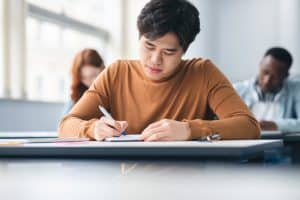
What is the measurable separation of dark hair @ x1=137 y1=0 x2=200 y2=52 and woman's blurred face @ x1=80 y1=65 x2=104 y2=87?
68.2 inches

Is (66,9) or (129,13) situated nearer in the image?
(66,9)

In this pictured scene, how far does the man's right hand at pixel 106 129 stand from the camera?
1581 mm

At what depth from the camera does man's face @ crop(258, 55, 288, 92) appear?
11.4 feet

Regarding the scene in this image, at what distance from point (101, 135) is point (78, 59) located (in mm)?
2095

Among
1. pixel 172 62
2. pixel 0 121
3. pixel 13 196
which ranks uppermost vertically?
pixel 172 62

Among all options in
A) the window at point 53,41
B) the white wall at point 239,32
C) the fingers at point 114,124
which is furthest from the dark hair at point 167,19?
the white wall at point 239,32

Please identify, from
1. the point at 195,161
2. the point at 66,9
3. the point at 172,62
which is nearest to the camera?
the point at 195,161

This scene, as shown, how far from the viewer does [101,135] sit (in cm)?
158

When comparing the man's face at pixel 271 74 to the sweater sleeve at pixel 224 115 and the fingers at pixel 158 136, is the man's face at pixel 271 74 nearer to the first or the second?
the sweater sleeve at pixel 224 115

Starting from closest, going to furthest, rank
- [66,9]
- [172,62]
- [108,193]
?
[108,193] < [172,62] < [66,9]

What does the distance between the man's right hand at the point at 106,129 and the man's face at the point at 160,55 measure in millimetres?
323

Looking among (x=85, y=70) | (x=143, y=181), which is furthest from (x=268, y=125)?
(x=143, y=181)

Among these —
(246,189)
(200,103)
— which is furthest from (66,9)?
(246,189)

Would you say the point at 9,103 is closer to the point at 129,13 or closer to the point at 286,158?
the point at 286,158
